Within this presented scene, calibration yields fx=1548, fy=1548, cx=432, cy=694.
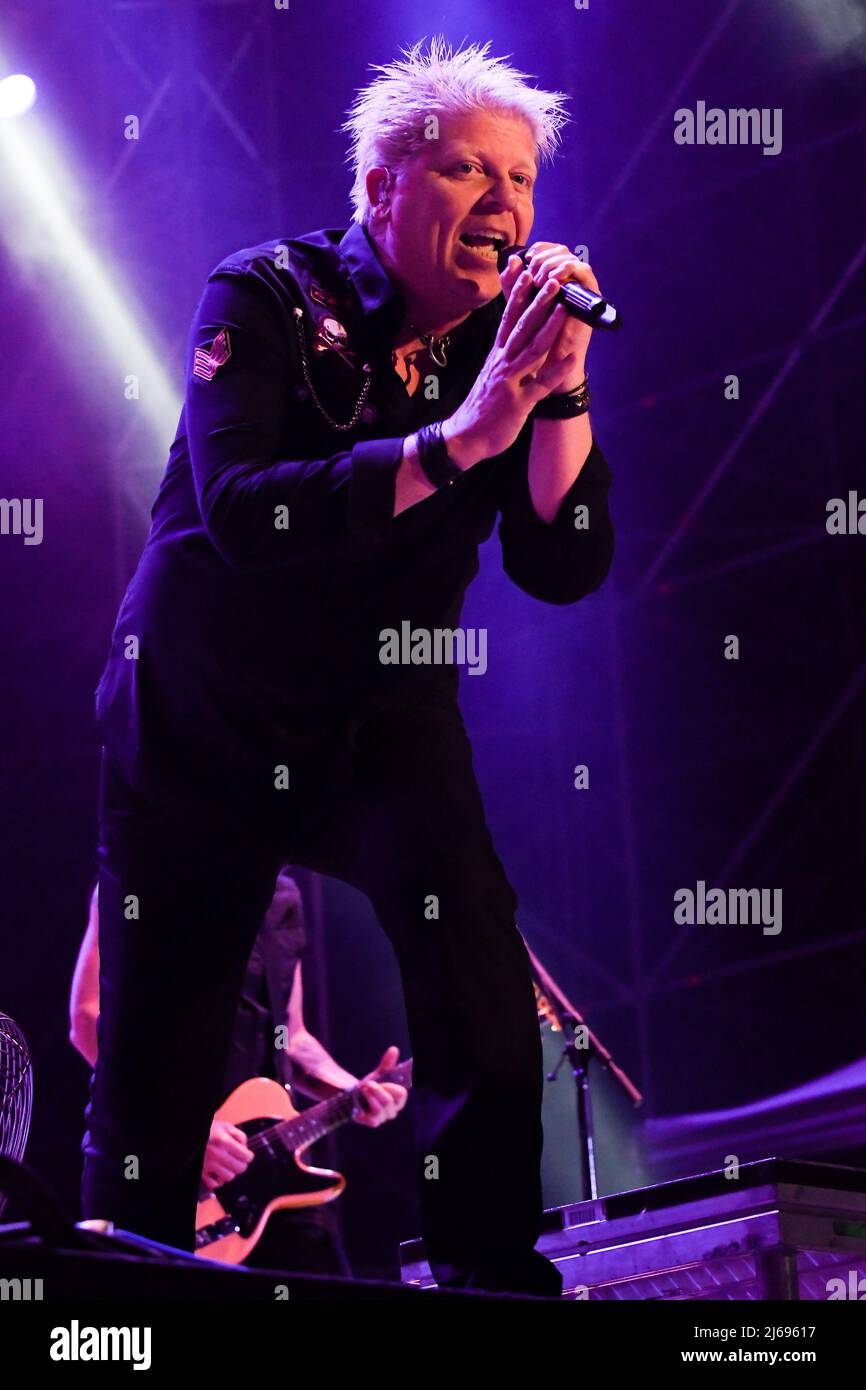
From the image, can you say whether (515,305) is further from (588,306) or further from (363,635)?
(363,635)

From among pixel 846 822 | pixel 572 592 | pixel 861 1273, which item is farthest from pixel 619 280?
pixel 861 1273

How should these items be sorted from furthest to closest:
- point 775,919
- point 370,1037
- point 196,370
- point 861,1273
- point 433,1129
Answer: point 370,1037 < point 775,919 < point 861,1273 < point 196,370 < point 433,1129

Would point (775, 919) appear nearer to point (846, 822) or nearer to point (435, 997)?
point (846, 822)

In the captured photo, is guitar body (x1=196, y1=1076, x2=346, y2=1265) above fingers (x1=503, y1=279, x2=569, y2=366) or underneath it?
underneath

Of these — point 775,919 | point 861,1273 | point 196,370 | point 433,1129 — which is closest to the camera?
point 433,1129

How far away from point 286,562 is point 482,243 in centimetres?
62

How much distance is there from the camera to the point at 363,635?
7.44 ft

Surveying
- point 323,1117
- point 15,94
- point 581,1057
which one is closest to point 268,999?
point 323,1117

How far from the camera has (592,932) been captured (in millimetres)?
4801

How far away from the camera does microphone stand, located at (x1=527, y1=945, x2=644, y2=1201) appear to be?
3898 millimetres

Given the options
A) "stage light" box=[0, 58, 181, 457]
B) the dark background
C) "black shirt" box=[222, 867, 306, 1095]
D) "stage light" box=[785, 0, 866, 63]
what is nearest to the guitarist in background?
"black shirt" box=[222, 867, 306, 1095]

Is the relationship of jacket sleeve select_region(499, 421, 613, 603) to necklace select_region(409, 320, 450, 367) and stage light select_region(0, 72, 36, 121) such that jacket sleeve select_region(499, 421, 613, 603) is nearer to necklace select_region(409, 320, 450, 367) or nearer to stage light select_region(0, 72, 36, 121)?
necklace select_region(409, 320, 450, 367)

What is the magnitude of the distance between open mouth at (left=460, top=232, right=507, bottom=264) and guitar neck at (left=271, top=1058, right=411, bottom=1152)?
2628 millimetres
